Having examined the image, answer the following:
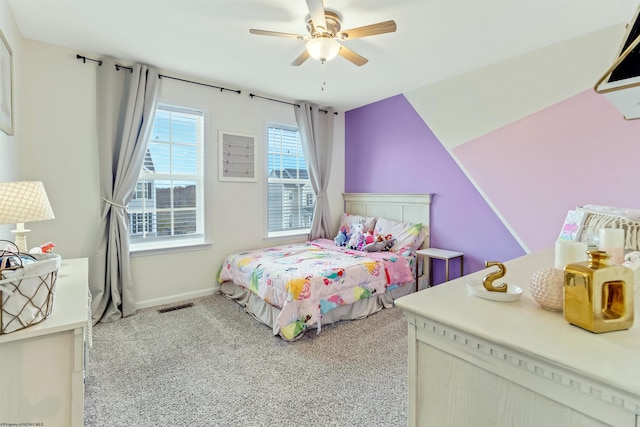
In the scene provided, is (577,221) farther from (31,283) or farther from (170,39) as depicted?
(170,39)

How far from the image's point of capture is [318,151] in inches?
176

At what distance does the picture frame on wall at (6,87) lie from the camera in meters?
1.87

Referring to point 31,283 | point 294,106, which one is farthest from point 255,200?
point 31,283

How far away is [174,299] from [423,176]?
3.27 metres

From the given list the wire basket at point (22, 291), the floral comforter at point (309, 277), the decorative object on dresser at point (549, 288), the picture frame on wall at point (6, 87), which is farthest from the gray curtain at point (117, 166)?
the decorative object on dresser at point (549, 288)

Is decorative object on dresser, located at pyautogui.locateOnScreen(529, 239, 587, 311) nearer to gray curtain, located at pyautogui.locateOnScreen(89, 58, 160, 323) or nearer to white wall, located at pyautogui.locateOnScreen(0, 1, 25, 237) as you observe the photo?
white wall, located at pyautogui.locateOnScreen(0, 1, 25, 237)

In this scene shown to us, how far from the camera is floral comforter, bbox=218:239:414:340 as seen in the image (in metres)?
2.52

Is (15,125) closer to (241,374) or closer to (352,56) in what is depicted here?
(241,374)

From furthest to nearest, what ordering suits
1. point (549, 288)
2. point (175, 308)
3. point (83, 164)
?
point (175, 308), point (83, 164), point (549, 288)

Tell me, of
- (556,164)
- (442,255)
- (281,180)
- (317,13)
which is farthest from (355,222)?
(317,13)

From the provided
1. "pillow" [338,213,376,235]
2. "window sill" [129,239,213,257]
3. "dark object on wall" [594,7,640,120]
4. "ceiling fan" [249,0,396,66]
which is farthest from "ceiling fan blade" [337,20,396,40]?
"window sill" [129,239,213,257]

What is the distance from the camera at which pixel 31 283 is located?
3.43 feet

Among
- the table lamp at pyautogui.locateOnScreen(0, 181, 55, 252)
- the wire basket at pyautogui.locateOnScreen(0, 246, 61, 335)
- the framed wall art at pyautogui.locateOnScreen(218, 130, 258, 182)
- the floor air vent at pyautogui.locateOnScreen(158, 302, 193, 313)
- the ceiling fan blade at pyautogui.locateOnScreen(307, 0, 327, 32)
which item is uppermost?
the ceiling fan blade at pyautogui.locateOnScreen(307, 0, 327, 32)

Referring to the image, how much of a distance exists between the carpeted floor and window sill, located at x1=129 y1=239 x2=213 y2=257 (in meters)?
0.66
